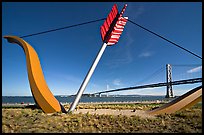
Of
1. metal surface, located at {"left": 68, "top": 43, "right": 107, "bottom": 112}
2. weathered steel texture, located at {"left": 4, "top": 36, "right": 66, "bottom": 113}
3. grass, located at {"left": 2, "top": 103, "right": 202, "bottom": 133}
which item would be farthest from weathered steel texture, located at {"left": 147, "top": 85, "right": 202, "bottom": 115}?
weathered steel texture, located at {"left": 4, "top": 36, "right": 66, "bottom": 113}

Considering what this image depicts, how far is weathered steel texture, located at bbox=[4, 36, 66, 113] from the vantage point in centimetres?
639

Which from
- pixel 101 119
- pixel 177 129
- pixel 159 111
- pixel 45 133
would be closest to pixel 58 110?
pixel 101 119

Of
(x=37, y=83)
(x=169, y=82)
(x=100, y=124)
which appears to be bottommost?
(x=100, y=124)

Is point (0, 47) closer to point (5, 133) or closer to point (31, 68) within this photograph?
point (31, 68)

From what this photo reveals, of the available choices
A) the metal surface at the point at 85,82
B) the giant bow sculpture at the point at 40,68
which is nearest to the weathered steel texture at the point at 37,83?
the giant bow sculpture at the point at 40,68

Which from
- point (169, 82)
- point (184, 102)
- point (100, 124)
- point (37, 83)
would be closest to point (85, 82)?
point (37, 83)

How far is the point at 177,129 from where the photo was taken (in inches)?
183

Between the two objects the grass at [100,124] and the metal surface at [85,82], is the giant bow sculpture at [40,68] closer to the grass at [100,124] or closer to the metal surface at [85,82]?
the metal surface at [85,82]

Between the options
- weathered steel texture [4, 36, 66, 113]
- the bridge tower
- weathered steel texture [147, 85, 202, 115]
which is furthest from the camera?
the bridge tower

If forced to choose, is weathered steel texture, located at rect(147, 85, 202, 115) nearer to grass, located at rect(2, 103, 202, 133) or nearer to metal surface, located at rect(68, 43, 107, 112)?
grass, located at rect(2, 103, 202, 133)

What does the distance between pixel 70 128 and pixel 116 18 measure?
442cm

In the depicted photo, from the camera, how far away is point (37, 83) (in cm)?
667

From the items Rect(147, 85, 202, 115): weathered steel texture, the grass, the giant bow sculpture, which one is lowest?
the grass

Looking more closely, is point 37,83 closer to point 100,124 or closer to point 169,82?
point 100,124
